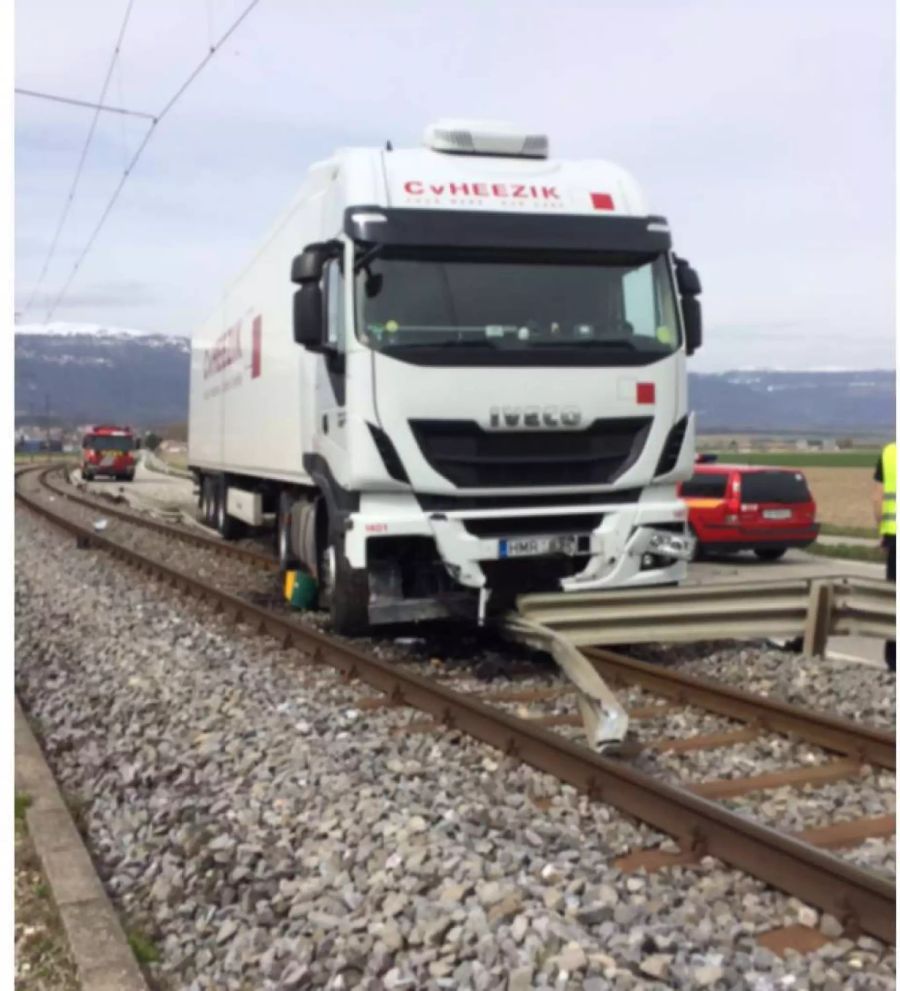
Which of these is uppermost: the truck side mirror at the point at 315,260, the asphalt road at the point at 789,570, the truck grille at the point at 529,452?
the truck side mirror at the point at 315,260

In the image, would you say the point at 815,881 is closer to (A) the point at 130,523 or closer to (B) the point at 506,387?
(B) the point at 506,387

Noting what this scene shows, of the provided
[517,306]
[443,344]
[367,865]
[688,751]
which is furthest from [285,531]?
[367,865]

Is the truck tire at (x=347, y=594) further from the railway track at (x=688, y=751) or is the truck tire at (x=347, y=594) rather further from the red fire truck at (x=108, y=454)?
the red fire truck at (x=108, y=454)

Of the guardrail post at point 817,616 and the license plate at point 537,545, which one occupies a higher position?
the license plate at point 537,545

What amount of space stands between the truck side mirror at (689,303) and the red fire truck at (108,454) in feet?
146

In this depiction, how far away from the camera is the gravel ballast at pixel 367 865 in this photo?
372cm

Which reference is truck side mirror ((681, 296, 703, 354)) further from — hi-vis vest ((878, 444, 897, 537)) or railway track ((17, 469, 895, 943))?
railway track ((17, 469, 895, 943))

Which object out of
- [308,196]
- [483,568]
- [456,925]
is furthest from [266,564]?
[456,925]

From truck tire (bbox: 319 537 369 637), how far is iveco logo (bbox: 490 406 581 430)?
1376 mm

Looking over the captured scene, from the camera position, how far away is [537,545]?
27.4ft

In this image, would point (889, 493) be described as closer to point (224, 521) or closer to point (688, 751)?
point (688, 751)

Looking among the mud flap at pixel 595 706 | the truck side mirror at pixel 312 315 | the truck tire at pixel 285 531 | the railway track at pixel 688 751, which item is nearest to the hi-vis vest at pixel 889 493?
the railway track at pixel 688 751

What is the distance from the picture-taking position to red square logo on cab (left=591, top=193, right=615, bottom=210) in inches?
343

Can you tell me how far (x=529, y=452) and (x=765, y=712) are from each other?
2520 millimetres
